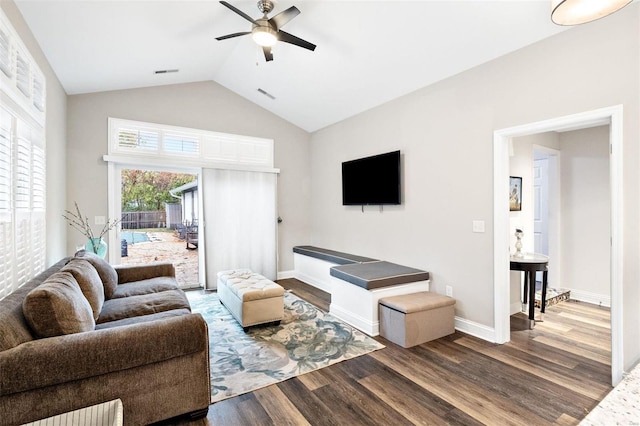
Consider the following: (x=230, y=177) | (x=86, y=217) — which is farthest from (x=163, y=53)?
(x=86, y=217)

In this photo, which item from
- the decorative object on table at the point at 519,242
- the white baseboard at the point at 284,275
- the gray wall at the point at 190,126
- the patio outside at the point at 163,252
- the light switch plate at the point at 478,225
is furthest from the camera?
the white baseboard at the point at 284,275

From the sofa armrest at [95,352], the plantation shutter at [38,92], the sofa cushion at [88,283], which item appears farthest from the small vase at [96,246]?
the sofa armrest at [95,352]

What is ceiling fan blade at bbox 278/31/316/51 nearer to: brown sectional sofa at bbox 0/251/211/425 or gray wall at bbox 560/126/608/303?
brown sectional sofa at bbox 0/251/211/425

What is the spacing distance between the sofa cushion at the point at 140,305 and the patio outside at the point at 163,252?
194 cm

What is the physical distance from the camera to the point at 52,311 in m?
1.62

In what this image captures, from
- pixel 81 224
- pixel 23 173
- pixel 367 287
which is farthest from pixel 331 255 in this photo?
pixel 23 173

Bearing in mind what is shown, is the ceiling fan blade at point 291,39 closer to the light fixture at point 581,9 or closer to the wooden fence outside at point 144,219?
the light fixture at point 581,9

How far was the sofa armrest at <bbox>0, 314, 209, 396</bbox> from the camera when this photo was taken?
4.70 feet

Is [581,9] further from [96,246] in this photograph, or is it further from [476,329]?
[96,246]

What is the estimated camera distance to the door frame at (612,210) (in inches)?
86.7

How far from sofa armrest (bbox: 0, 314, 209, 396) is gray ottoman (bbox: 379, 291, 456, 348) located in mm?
1813

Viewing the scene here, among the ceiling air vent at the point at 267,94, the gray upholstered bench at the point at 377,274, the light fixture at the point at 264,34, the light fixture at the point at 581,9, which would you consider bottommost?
the gray upholstered bench at the point at 377,274

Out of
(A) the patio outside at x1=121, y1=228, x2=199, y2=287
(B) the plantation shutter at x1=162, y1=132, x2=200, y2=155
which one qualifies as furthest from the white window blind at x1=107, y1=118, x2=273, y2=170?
(A) the patio outside at x1=121, y1=228, x2=199, y2=287

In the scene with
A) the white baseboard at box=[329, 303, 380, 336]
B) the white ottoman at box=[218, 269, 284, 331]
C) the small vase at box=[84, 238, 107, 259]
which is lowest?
the white baseboard at box=[329, 303, 380, 336]
